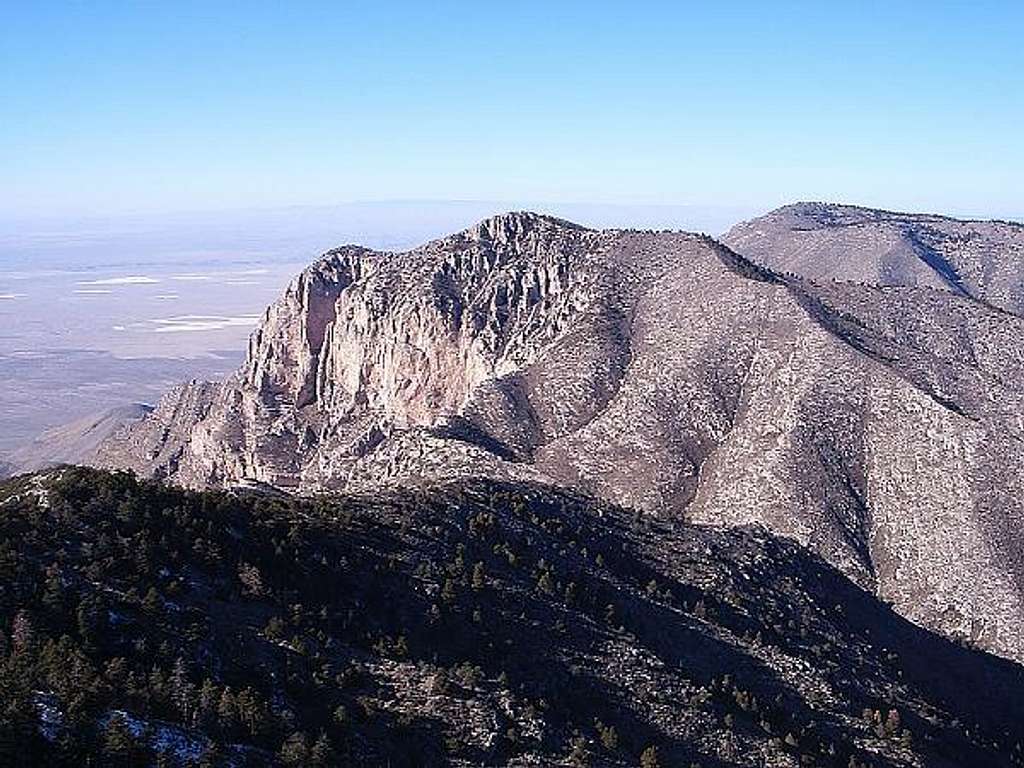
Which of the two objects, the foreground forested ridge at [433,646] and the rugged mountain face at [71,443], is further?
the rugged mountain face at [71,443]

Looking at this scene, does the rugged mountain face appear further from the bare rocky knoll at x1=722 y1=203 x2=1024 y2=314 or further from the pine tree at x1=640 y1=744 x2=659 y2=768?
the pine tree at x1=640 y1=744 x2=659 y2=768

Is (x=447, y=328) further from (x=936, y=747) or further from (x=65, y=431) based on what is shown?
(x=65, y=431)

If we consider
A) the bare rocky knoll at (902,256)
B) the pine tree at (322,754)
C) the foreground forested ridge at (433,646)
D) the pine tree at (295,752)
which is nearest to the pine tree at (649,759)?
the foreground forested ridge at (433,646)

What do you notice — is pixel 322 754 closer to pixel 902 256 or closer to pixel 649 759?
pixel 649 759

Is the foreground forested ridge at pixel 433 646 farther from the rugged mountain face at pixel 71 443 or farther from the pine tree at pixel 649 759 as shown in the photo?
the rugged mountain face at pixel 71 443

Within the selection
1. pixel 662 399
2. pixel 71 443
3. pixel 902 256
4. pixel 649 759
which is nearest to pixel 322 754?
pixel 649 759

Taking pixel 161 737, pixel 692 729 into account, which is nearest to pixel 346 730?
pixel 161 737
